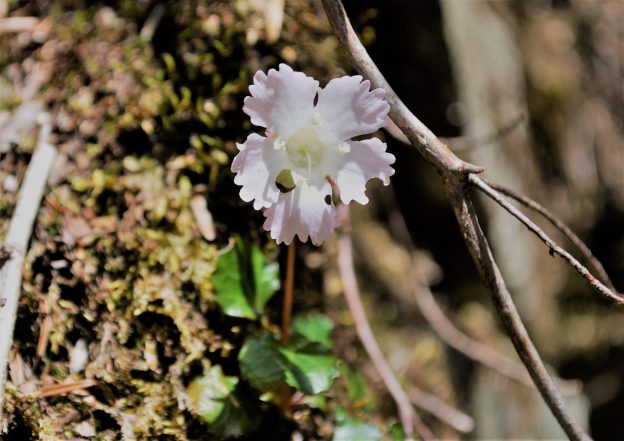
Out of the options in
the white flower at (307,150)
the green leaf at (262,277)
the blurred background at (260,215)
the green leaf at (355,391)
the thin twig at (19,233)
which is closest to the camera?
the white flower at (307,150)

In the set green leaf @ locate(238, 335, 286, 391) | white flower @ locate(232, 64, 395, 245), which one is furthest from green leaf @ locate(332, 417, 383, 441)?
white flower @ locate(232, 64, 395, 245)

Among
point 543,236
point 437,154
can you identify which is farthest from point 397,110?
point 543,236

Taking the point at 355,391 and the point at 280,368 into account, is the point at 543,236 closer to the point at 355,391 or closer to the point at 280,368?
the point at 280,368

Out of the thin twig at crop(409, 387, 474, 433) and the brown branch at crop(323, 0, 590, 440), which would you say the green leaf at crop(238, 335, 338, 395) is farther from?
the thin twig at crop(409, 387, 474, 433)

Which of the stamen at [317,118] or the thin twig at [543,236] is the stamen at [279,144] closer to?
the stamen at [317,118]

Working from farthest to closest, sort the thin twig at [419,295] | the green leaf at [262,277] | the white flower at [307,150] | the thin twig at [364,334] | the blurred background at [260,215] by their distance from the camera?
the thin twig at [419,295]
the thin twig at [364,334]
the green leaf at [262,277]
the blurred background at [260,215]
the white flower at [307,150]

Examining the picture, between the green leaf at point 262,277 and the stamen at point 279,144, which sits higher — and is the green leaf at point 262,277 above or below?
below

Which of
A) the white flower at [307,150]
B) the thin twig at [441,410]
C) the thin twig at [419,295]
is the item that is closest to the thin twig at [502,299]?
the white flower at [307,150]

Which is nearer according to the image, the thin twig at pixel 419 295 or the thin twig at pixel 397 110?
the thin twig at pixel 397 110
